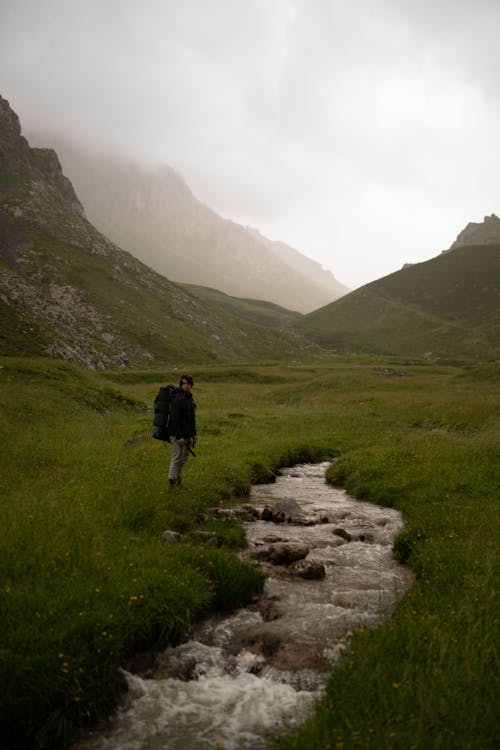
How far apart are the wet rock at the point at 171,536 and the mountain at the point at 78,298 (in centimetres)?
6360

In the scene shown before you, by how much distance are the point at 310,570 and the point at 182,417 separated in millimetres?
6875

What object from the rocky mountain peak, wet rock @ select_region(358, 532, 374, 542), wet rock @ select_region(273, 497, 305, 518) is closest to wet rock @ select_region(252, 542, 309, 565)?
wet rock @ select_region(358, 532, 374, 542)

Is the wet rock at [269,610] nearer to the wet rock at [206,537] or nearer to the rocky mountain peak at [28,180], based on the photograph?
the wet rock at [206,537]

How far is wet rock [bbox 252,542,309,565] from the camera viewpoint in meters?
12.1

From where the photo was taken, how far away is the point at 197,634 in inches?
344

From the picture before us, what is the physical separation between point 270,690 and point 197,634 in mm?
1982

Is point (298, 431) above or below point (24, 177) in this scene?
below

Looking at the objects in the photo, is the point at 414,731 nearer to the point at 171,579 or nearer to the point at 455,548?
the point at 171,579

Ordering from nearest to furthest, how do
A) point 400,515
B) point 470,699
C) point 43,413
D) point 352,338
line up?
point 470,699 < point 400,515 < point 43,413 < point 352,338

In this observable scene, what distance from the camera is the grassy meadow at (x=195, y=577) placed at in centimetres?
615

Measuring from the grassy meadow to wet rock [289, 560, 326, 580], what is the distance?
126 cm

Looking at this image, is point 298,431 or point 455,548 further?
point 298,431

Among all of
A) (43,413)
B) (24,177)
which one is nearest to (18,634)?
(43,413)

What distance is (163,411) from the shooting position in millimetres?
16062
